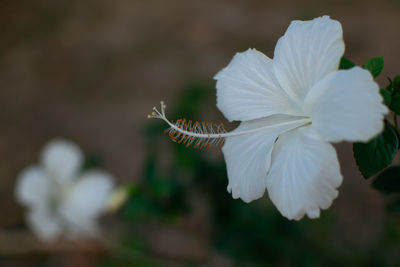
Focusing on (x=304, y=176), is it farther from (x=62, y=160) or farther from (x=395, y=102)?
(x=62, y=160)

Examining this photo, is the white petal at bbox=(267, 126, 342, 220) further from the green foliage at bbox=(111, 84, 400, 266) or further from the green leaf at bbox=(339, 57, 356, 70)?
the green foliage at bbox=(111, 84, 400, 266)

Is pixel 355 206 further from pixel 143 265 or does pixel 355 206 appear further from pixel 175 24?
pixel 175 24

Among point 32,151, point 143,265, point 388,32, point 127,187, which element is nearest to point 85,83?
point 32,151

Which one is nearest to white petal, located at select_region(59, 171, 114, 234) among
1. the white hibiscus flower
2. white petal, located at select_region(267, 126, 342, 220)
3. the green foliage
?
the green foliage

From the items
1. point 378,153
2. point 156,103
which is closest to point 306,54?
point 378,153

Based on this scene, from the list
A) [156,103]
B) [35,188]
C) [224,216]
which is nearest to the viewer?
[224,216]

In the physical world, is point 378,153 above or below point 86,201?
Result: below

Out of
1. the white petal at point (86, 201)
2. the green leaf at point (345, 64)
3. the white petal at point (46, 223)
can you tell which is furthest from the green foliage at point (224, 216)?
the green leaf at point (345, 64)
